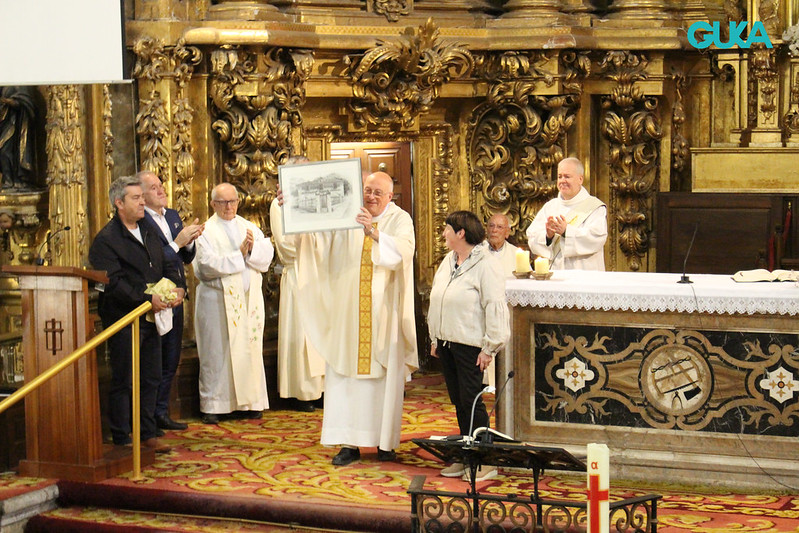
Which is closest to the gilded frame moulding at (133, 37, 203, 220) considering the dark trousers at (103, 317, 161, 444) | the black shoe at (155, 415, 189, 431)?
the dark trousers at (103, 317, 161, 444)

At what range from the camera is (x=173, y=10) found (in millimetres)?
9023

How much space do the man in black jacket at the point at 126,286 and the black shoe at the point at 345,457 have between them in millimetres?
1116

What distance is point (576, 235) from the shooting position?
8.95 meters

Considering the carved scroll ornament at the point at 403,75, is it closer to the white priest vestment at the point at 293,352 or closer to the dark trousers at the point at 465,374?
the white priest vestment at the point at 293,352

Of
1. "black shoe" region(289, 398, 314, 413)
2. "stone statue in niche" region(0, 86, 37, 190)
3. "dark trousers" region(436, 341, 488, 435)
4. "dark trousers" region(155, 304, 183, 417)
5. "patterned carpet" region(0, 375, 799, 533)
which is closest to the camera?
"patterned carpet" region(0, 375, 799, 533)

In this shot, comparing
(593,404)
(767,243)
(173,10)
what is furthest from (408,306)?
(767,243)

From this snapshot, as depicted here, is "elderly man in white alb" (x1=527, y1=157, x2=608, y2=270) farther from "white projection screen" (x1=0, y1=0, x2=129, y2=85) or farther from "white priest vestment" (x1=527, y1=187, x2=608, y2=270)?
"white projection screen" (x1=0, y1=0, x2=129, y2=85)

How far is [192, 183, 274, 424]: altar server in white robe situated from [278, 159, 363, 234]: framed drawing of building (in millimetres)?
1310

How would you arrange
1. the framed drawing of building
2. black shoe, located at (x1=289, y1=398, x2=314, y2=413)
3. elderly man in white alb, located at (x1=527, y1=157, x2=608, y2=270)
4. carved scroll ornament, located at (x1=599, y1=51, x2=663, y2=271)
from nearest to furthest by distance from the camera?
the framed drawing of building → elderly man in white alb, located at (x1=527, y1=157, x2=608, y2=270) → black shoe, located at (x1=289, y1=398, x2=314, y2=413) → carved scroll ornament, located at (x1=599, y1=51, x2=663, y2=271)

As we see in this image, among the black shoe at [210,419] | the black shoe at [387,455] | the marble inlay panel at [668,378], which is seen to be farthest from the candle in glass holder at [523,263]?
the black shoe at [210,419]

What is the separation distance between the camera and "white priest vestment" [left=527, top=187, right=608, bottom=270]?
8961 millimetres

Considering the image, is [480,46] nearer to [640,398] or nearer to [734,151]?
[734,151]

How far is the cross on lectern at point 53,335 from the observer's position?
7379mm

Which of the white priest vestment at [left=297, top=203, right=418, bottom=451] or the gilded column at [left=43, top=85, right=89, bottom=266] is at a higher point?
the gilded column at [left=43, top=85, right=89, bottom=266]
